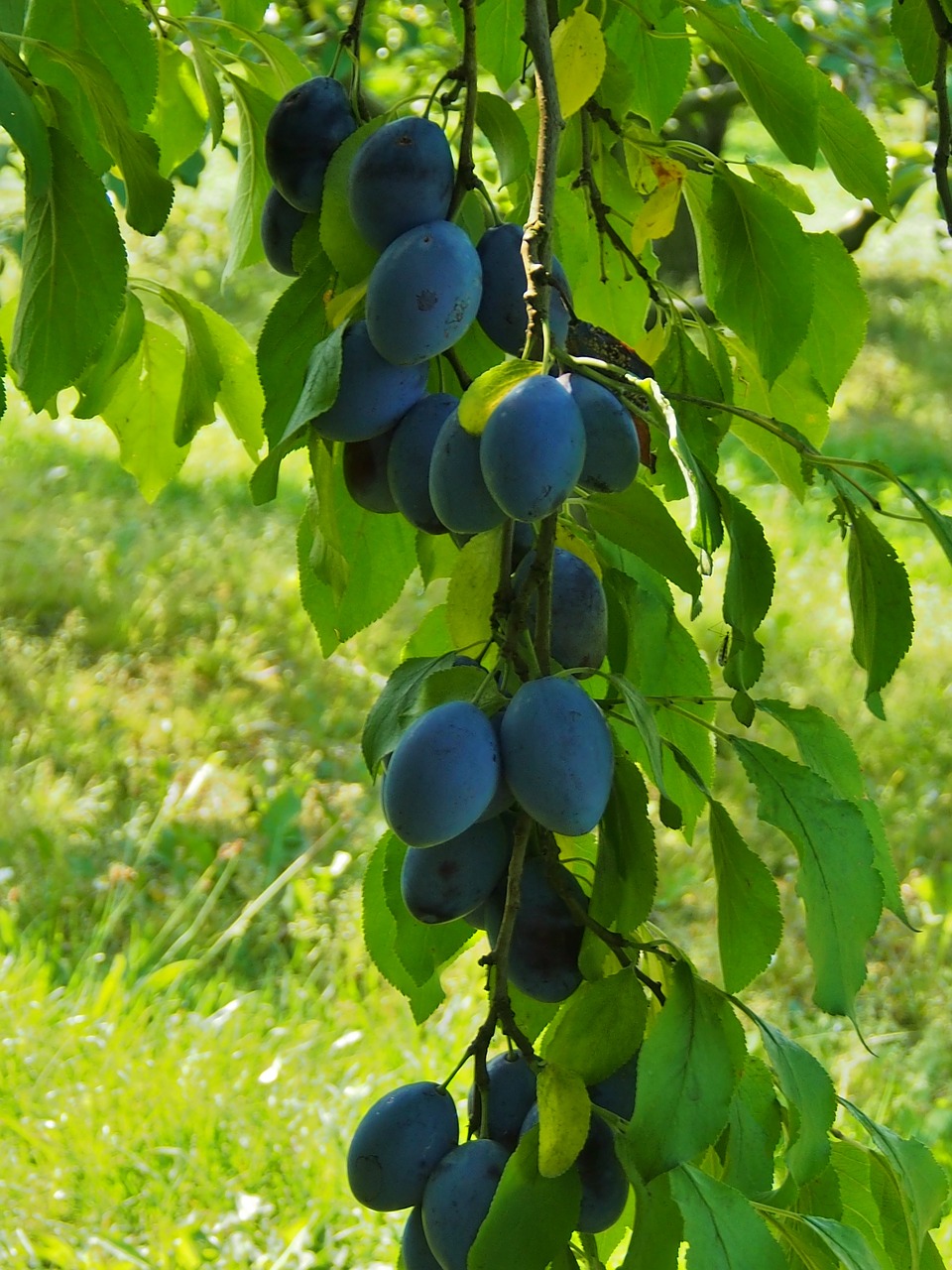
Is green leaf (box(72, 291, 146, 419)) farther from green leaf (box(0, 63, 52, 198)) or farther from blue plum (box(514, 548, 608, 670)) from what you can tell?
blue plum (box(514, 548, 608, 670))

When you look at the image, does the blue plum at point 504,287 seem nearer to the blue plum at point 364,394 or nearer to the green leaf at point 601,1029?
the blue plum at point 364,394

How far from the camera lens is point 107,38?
0.85m

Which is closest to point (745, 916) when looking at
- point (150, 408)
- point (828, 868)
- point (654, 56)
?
point (828, 868)

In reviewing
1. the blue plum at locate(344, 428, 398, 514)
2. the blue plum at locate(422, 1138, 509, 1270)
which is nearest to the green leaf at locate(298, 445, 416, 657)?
the blue plum at locate(344, 428, 398, 514)

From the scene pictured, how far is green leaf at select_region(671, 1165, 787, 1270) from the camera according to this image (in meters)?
0.53

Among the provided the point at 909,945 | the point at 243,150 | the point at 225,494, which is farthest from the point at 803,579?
the point at 243,150

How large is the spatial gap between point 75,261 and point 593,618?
1.05 ft

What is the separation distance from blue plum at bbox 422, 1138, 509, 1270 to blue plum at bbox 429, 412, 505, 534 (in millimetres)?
270

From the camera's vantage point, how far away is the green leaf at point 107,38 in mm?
831

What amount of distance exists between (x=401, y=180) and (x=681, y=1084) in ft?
1.34

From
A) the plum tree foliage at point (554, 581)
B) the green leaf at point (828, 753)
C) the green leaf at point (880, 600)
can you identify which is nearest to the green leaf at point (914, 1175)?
the plum tree foliage at point (554, 581)

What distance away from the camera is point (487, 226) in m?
0.72

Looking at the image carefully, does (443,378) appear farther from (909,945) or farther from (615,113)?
(909,945)

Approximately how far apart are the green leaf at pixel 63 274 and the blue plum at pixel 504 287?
19 cm
